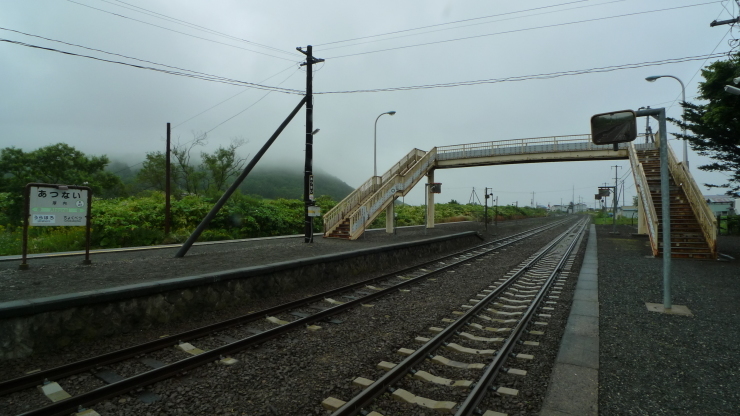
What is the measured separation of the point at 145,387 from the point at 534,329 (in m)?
5.69

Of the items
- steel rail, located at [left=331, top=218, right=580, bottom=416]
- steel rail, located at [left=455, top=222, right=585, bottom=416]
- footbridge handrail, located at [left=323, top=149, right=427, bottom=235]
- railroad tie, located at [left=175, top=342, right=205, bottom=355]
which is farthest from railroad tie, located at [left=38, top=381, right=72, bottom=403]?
footbridge handrail, located at [left=323, top=149, right=427, bottom=235]

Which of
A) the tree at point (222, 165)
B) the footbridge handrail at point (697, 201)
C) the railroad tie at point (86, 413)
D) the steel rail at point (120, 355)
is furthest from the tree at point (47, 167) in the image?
the footbridge handrail at point (697, 201)

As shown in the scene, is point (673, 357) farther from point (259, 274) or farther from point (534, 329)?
point (259, 274)

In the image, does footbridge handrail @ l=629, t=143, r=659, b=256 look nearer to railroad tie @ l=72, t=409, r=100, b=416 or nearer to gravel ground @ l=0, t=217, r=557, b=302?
gravel ground @ l=0, t=217, r=557, b=302

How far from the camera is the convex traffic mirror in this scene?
6230 millimetres

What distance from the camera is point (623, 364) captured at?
479 cm

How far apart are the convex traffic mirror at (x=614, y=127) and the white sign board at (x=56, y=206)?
11.0 metres

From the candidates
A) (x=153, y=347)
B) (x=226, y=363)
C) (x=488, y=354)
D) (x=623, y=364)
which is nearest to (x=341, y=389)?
(x=226, y=363)

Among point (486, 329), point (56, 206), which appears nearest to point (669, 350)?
point (486, 329)

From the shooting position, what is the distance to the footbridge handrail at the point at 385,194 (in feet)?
62.5

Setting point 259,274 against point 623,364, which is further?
point 259,274

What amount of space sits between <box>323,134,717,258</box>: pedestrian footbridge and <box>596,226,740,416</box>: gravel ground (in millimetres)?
6945

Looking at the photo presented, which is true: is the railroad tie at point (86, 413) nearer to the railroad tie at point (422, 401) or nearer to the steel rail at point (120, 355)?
the steel rail at point (120, 355)

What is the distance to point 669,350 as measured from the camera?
5.24 metres
